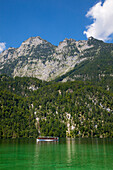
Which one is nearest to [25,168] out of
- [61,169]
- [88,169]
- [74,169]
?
[61,169]

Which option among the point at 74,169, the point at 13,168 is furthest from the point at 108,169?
the point at 13,168

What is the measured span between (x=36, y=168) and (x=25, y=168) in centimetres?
330

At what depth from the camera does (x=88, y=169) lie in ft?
191

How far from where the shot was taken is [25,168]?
193ft

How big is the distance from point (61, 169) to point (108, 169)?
13.9m

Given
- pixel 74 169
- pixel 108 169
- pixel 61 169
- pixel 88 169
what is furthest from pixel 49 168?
pixel 108 169

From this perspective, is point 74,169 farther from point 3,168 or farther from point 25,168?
point 3,168

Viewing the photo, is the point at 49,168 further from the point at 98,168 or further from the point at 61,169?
the point at 98,168

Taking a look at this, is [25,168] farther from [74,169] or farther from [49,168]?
[74,169]

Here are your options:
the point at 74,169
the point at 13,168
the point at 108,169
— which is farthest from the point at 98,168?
the point at 13,168

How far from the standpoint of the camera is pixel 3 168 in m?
59.1

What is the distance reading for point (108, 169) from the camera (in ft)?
191

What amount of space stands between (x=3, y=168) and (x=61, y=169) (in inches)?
688

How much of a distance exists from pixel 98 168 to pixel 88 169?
3598 millimetres
